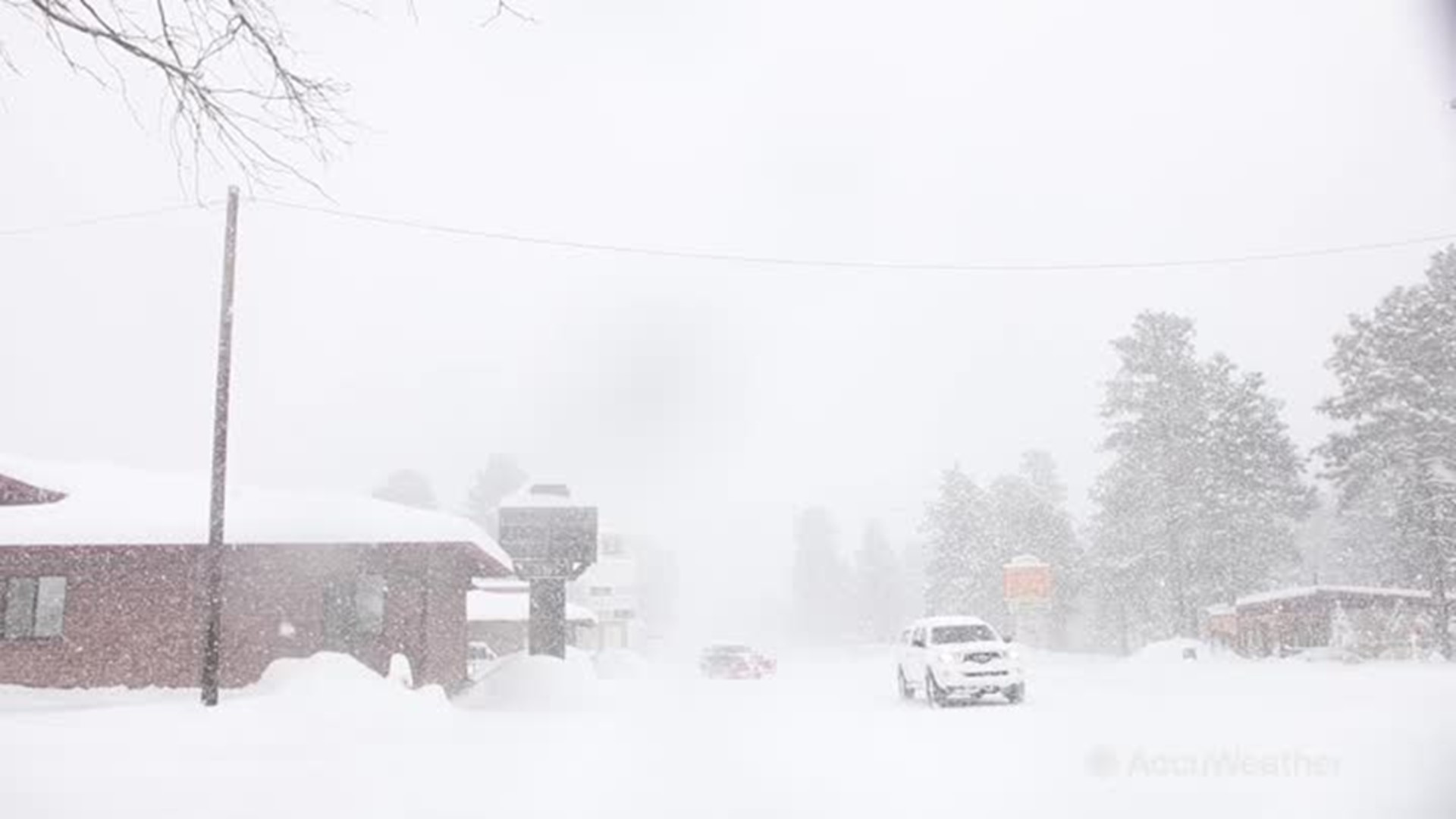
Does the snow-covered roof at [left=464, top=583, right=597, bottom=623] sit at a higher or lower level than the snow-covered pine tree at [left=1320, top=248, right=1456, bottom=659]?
lower

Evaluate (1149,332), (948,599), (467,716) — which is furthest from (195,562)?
(948,599)

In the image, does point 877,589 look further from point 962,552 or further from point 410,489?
point 410,489

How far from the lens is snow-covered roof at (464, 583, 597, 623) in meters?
51.5

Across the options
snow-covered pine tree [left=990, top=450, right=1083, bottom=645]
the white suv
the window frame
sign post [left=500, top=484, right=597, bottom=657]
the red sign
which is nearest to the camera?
the white suv

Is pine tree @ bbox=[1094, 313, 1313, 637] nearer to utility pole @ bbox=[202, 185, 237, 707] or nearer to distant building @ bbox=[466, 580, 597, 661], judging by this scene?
distant building @ bbox=[466, 580, 597, 661]

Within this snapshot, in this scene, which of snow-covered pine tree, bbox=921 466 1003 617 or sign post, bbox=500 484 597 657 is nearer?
sign post, bbox=500 484 597 657

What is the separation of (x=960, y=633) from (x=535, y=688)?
30.8 ft

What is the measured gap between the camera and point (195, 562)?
22891 millimetres

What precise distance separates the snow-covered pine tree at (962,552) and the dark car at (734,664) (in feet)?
114

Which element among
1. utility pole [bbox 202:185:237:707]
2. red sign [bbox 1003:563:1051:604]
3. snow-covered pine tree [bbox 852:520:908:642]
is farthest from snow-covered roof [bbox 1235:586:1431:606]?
snow-covered pine tree [bbox 852:520:908:642]

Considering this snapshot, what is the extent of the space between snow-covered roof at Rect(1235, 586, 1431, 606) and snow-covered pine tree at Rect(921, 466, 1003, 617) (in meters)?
31.9

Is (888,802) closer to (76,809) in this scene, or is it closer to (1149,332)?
(76,809)

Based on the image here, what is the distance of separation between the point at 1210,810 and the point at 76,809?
28.5ft

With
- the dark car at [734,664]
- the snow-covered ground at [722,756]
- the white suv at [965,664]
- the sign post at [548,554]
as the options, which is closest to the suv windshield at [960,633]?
the white suv at [965,664]
